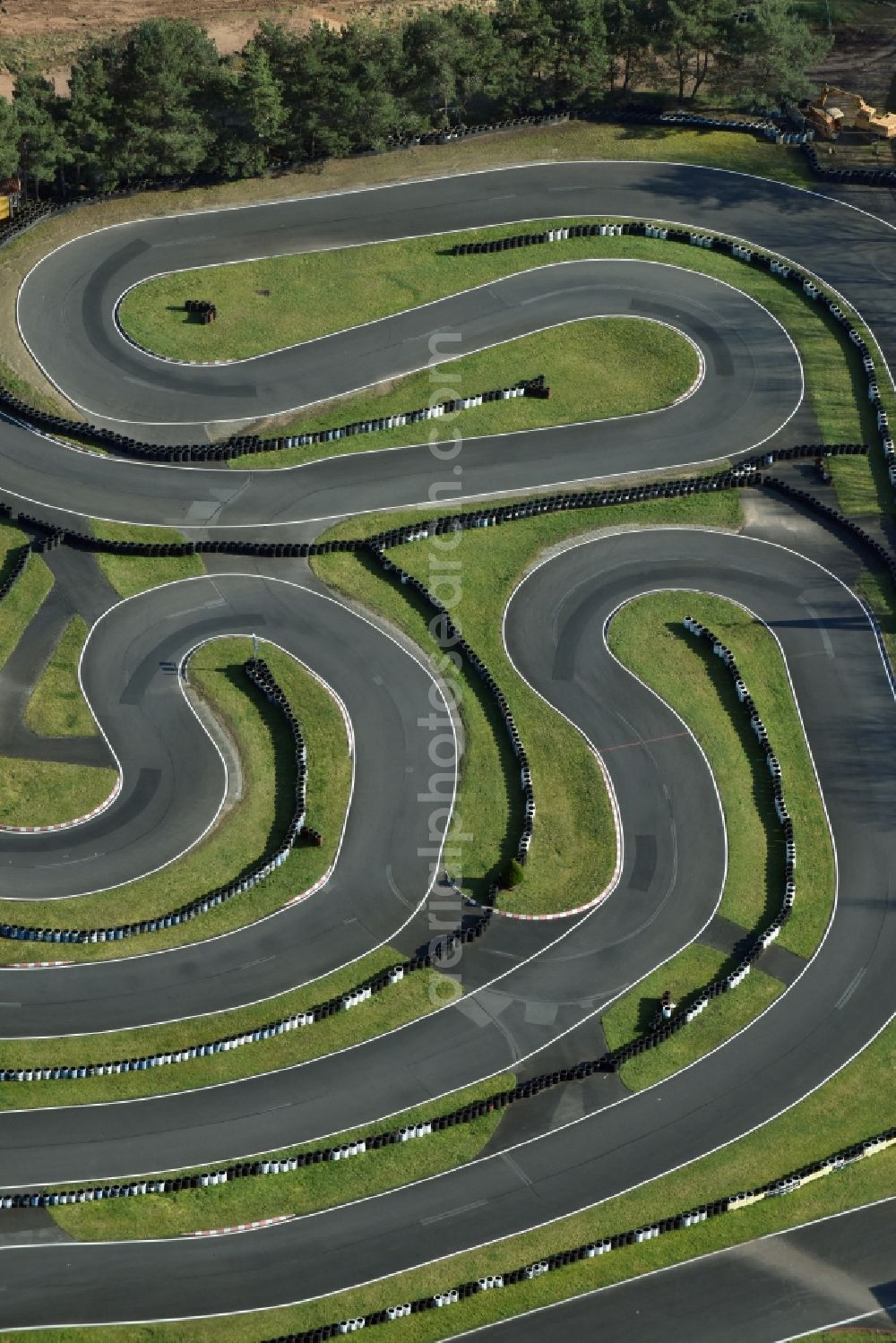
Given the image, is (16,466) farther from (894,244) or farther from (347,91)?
(894,244)

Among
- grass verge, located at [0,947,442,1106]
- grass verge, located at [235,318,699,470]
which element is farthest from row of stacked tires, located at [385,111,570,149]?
grass verge, located at [0,947,442,1106]

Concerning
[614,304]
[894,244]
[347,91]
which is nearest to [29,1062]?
[614,304]

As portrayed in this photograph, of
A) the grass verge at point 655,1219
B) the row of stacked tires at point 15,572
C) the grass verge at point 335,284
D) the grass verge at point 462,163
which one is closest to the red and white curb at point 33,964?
the grass verge at point 655,1219

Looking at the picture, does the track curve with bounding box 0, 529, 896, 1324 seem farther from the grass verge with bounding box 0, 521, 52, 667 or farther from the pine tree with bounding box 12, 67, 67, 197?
the pine tree with bounding box 12, 67, 67, 197

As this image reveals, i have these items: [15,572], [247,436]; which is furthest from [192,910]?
[247,436]

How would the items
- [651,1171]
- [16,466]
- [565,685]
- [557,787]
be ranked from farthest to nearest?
[16,466] < [565,685] < [557,787] < [651,1171]
